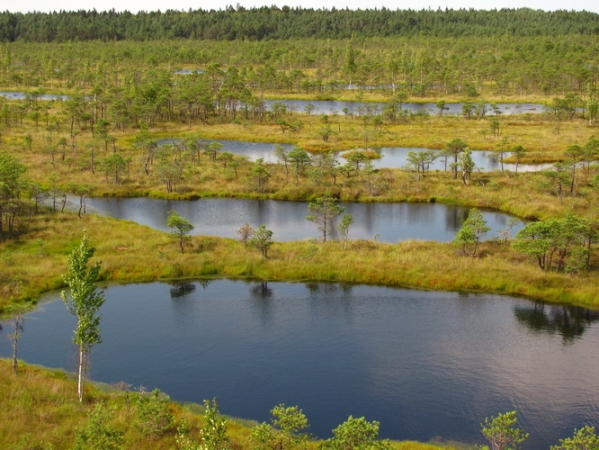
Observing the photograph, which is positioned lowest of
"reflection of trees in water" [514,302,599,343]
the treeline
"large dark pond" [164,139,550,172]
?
"reflection of trees in water" [514,302,599,343]

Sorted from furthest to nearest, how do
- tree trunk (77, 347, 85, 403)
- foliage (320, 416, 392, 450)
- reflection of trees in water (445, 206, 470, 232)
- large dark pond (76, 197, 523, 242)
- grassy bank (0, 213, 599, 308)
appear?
reflection of trees in water (445, 206, 470, 232), large dark pond (76, 197, 523, 242), grassy bank (0, 213, 599, 308), tree trunk (77, 347, 85, 403), foliage (320, 416, 392, 450)

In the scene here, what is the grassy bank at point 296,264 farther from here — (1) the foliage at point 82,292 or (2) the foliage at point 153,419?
(2) the foliage at point 153,419

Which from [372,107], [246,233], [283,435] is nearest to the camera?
[283,435]

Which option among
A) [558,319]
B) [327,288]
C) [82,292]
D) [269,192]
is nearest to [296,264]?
[327,288]

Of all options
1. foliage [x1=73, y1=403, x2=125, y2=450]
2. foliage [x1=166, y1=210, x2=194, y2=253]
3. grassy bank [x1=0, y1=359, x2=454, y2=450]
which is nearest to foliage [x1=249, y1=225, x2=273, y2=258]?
foliage [x1=166, y1=210, x2=194, y2=253]

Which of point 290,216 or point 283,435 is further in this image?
point 290,216

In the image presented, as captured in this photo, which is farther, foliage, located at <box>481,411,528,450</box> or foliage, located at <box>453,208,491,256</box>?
foliage, located at <box>453,208,491,256</box>

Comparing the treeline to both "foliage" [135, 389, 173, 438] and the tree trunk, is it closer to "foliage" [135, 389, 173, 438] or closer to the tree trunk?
the tree trunk

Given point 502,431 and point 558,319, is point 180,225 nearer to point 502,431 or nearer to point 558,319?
point 558,319
